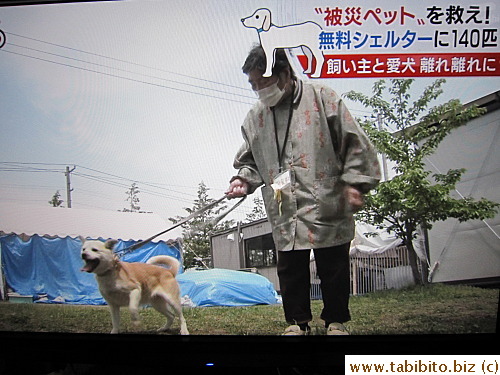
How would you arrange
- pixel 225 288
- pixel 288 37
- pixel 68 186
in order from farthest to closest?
pixel 68 186, pixel 225 288, pixel 288 37

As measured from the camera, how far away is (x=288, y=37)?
89.7 inches

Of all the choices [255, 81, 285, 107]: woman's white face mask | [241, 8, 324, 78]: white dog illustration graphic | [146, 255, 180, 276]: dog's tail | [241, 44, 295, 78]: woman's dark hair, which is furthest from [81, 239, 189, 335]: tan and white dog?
[241, 8, 324, 78]: white dog illustration graphic

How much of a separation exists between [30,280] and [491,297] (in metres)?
2.34

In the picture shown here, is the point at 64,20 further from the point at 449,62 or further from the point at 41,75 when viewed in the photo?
the point at 449,62

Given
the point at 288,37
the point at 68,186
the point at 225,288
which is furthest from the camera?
the point at 68,186

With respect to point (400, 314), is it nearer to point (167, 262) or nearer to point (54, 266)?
point (167, 262)

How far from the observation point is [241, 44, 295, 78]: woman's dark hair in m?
2.29

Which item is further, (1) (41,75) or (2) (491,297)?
(1) (41,75)

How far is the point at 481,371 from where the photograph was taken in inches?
81.2

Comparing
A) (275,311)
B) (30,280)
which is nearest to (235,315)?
(275,311)

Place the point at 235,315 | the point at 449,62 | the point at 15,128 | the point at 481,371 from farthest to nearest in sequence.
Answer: the point at 15,128, the point at 235,315, the point at 449,62, the point at 481,371

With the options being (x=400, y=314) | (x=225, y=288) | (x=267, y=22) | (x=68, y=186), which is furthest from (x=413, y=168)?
(x=68, y=186)

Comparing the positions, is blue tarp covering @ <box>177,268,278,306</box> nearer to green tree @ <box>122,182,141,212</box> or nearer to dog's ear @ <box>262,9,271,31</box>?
green tree @ <box>122,182,141,212</box>

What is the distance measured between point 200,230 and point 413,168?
1095 millimetres
